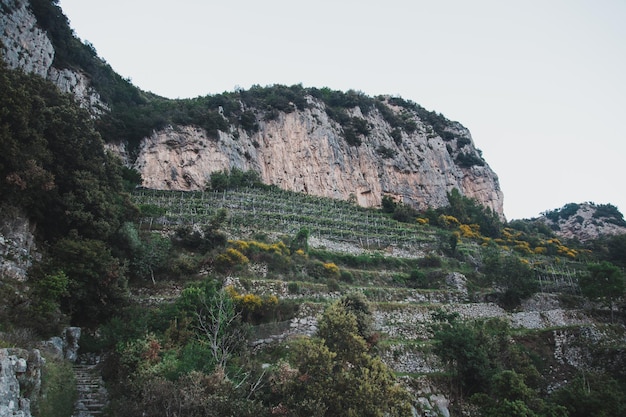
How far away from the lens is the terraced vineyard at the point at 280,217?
1357 inches

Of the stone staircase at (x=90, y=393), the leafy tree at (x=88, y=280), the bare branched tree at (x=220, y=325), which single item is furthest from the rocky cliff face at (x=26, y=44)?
the stone staircase at (x=90, y=393)

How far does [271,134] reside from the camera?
208 ft

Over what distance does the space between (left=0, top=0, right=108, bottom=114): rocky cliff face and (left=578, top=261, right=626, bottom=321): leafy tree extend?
140ft

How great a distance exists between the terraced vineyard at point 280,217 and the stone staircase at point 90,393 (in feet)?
53.9

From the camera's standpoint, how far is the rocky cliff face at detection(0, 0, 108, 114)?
35.3 metres

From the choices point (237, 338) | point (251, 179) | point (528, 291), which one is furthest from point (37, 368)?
point (251, 179)

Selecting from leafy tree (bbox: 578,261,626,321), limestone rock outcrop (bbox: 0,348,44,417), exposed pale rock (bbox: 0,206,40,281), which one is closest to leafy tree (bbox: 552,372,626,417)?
leafy tree (bbox: 578,261,626,321)

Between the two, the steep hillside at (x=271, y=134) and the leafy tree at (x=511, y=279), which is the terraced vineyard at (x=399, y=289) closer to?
the leafy tree at (x=511, y=279)

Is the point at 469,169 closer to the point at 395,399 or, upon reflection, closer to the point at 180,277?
the point at 180,277

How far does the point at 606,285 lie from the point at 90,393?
30.3 metres

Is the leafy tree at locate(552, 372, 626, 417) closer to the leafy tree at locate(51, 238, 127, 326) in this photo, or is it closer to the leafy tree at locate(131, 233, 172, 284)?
the leafy tree at locate(51, 238, 127, 326)

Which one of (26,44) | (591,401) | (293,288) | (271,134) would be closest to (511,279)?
(591,401)

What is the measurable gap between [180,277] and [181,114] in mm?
36579

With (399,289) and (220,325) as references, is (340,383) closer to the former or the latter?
(220,325)
